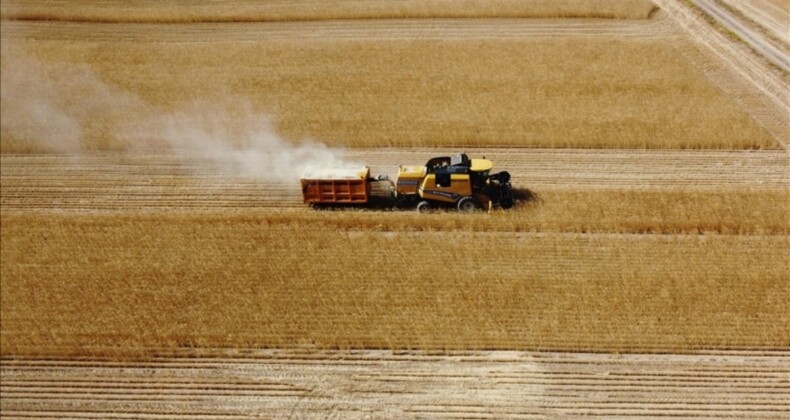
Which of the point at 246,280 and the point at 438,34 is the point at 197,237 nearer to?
the point at 246,280

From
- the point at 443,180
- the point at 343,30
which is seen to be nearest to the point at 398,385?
the point at 443,180

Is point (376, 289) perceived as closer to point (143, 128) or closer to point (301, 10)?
point (143, 128)

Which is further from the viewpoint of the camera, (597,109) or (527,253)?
(597,109)

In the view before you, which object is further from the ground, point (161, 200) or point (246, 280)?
point (161, 200)

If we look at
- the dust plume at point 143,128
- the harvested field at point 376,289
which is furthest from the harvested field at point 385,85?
the harvested field at point 376,289

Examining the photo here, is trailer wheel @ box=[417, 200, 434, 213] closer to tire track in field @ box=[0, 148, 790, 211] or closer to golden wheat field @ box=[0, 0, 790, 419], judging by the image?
golden wheat field @ box=[0, 0, 790, 419]

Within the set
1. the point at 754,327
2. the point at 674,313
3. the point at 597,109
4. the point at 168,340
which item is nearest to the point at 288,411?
the point at 168,340

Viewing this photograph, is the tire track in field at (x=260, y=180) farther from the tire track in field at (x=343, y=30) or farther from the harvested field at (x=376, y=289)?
the tire track in field at (x=343, y=30)

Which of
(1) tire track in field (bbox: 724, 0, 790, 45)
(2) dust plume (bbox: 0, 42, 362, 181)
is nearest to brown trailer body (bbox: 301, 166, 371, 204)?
(2) dust plume (bbox: 0, 42, 362, 181)
